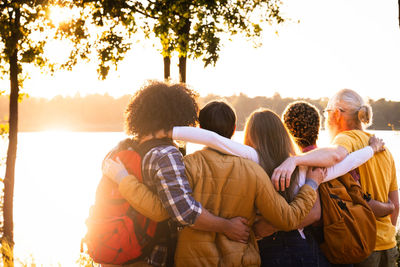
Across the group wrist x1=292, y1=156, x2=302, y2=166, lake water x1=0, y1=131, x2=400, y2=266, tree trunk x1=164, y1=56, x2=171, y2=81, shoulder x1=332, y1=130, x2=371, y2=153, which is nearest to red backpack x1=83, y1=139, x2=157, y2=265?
lake water x1=0, y1=131, x2=400, y2=266

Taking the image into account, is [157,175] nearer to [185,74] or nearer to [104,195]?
[104,195]

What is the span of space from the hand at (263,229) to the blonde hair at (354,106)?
1098mm

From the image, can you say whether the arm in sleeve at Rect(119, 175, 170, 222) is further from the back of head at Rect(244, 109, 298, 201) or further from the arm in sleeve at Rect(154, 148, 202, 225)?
the back of head at Rect(244, 109, 298, 201)

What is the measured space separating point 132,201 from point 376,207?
169 cm

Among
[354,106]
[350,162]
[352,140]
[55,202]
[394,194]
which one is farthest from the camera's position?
[55,202]

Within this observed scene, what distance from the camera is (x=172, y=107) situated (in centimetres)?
253

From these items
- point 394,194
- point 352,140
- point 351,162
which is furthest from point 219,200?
point 394,194

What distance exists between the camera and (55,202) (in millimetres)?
35781

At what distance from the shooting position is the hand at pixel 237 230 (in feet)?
7.73

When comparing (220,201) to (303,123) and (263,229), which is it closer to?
(263,229)

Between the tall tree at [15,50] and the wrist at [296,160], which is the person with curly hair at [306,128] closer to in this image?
the wrist at [296,160]

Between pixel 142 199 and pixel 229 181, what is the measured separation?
50cm

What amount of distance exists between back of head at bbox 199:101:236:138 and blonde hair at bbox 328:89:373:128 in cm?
94

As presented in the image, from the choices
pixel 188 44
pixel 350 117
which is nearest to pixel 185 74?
pixel 188 44
